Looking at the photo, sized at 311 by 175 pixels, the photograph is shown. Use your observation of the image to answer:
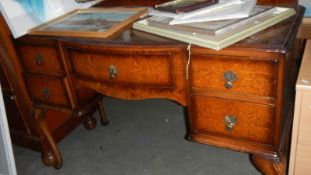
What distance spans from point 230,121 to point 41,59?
69 cm

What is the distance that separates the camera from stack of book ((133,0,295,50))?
0.88 meters

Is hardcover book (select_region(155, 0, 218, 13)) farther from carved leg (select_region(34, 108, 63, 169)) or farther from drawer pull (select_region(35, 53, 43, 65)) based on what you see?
carved leg (select_region(34, 108, 63, 169))

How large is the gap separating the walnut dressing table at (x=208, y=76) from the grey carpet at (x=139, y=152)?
1.60 ft

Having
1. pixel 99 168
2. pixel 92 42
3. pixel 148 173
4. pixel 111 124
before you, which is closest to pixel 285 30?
pixel 92 42

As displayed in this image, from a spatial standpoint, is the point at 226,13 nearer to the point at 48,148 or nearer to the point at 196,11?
the point at 196,11

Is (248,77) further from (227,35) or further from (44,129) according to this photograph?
(44,129)

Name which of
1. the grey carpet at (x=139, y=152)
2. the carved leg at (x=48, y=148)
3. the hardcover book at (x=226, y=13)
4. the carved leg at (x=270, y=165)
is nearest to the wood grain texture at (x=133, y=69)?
the hardcover book at (x=226, y=13)

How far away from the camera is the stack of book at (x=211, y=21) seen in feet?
2.90

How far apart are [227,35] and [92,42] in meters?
0.41

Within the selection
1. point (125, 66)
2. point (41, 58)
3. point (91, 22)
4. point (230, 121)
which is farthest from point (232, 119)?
point (41, 58)

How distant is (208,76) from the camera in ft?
3.12

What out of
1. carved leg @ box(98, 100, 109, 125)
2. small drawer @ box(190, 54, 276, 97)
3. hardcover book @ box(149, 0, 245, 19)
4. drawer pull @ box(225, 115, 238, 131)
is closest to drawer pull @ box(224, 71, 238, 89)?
small drawer @ box(190, 54, 276, 97)

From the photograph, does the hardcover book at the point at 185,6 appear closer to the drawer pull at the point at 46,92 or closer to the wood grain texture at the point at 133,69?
the wood grain texture at the point at 133,69

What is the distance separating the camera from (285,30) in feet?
3.04
